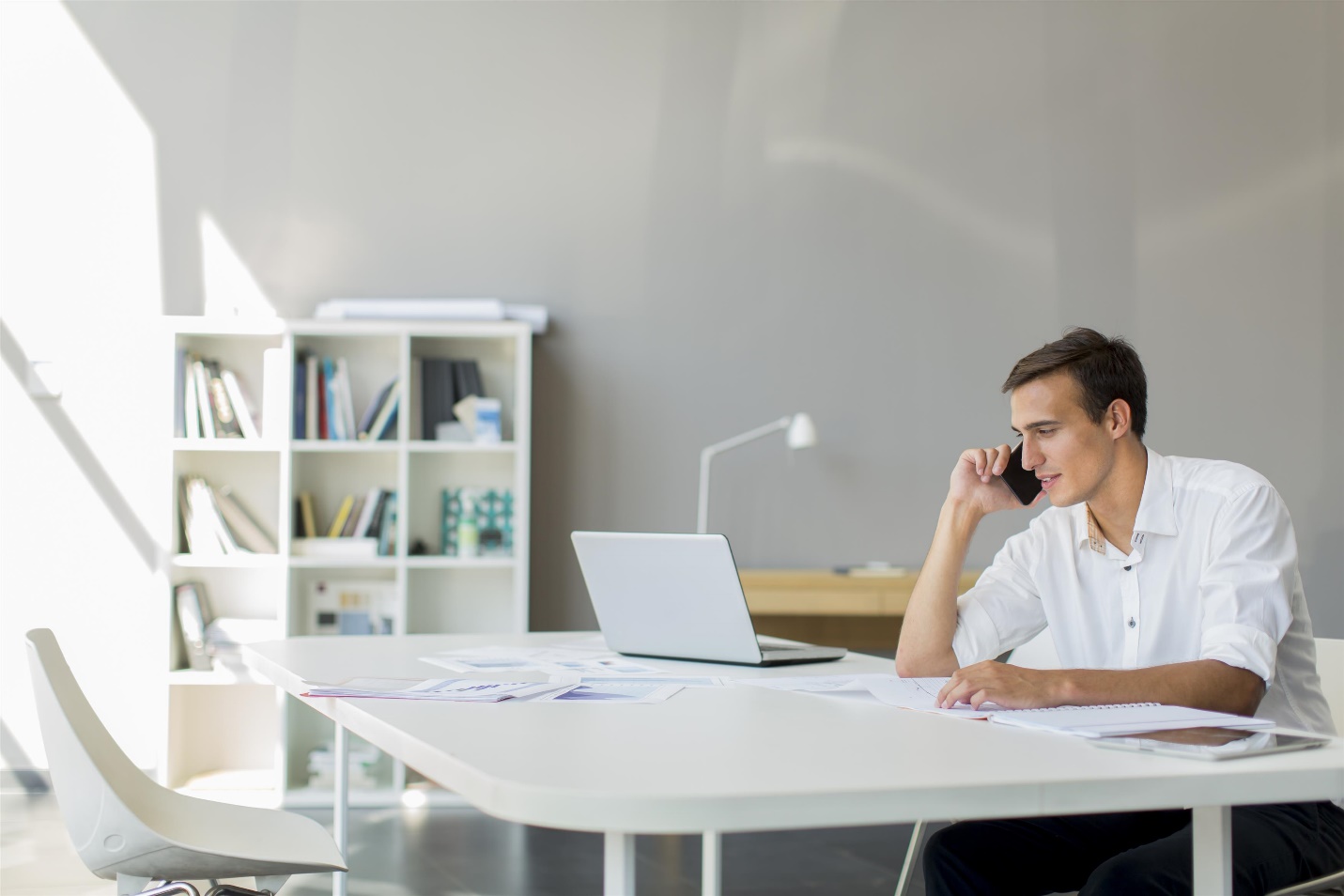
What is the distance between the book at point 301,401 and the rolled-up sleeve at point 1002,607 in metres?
2.64

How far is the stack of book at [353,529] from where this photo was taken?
4016 mm

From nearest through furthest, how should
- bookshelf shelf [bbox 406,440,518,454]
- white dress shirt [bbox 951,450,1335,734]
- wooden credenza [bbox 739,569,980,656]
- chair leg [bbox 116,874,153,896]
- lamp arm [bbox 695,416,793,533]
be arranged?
1. chair leg [bbox 116,874,153,896]
2. white dress shirt [bbox 951,450,1335,734]
3. wooden credenza [bbox 739,569,980,656]
4. bookshelf shelf [bbox 406,440,518,454]
5. lamp arm [bbox 695,416,793,533]

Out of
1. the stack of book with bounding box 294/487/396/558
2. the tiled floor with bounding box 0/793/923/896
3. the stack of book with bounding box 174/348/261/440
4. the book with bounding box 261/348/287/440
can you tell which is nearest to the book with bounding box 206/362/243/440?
the stack of book with bounding box 174/348/261/440

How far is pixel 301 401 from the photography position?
4016mm

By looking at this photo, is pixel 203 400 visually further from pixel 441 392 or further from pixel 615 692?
pixel 615 692

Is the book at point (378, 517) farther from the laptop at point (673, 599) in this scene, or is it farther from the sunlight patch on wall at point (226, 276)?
the laptop at point (673, 599)

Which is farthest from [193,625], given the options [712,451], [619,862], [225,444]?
[619,862]

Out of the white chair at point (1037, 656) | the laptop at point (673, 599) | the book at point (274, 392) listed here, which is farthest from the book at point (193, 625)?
the white chair at point (1037, 656)

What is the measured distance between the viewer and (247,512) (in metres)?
4.23

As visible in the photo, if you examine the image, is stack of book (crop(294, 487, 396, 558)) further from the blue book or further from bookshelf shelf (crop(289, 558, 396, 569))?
the blue book

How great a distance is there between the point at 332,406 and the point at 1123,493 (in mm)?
2857

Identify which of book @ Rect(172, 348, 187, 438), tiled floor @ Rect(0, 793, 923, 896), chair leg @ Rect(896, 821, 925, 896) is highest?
book @ Rect(172, 348, 187, 438)

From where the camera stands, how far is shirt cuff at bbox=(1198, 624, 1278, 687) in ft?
5.13

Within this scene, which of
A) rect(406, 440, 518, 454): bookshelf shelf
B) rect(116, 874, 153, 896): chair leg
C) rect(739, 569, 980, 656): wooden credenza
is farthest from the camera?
rect(406, 440, 518, 454): bookshelf shelf
